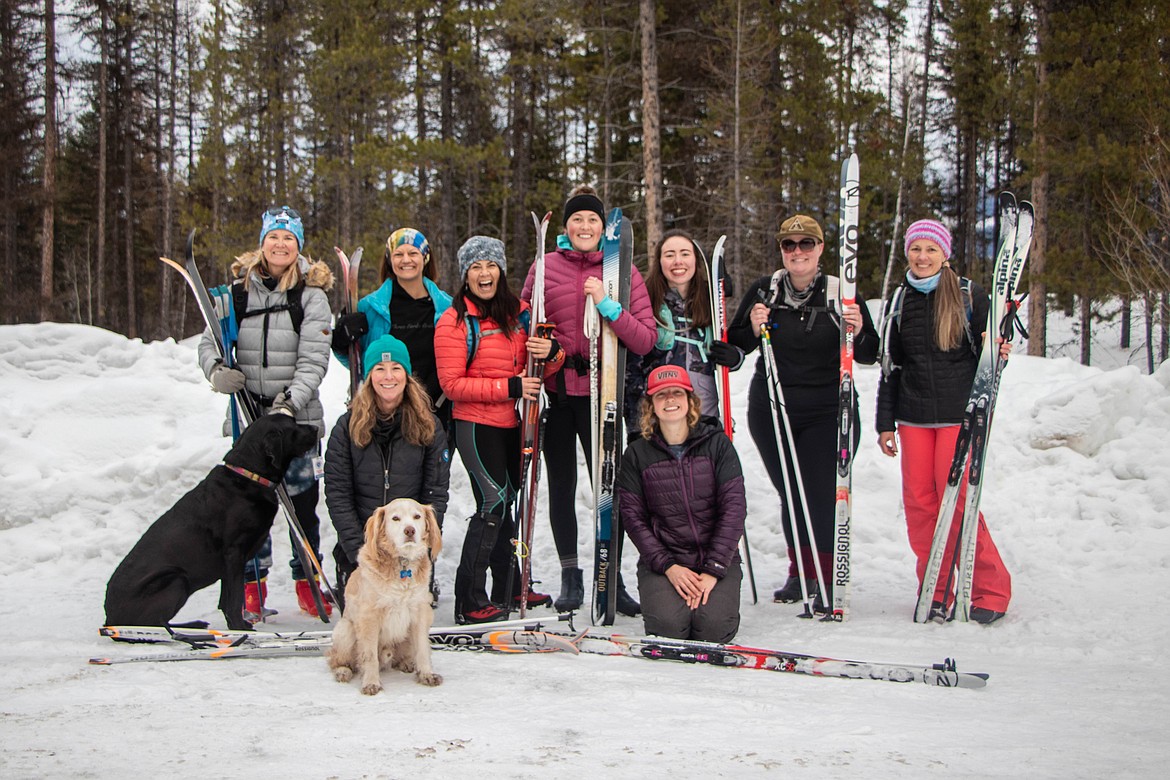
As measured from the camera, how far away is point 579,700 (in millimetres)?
2842

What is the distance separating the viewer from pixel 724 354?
174 inches

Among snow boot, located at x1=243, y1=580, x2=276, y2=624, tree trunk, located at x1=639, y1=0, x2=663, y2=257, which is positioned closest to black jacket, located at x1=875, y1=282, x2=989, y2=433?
snow boot, located at x1=243, y1=580, x2=276, y2=624

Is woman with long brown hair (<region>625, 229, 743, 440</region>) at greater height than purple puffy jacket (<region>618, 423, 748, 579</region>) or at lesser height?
greater

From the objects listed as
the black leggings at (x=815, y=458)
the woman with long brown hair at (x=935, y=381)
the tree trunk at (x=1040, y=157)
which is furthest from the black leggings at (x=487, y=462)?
the tree trunk at (x=1040, y=157)

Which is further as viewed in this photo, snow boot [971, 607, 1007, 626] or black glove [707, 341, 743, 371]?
black glove [707, 341, 743, 371]

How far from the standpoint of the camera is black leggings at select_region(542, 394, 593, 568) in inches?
173

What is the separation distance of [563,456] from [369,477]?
1.03m

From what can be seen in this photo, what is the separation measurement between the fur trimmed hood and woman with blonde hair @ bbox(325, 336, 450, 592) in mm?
629

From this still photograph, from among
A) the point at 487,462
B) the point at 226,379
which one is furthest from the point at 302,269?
the point at 487,462

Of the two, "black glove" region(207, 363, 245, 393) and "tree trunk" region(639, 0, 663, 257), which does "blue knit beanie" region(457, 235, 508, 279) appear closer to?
"black glove" region(207, 363, 245, 393)

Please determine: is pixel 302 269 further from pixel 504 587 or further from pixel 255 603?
pixel 504 587

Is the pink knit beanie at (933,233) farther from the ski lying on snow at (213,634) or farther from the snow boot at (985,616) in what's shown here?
the ski lying on snow at (213,634)

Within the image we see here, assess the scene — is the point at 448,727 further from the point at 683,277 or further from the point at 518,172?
the point at 518,172

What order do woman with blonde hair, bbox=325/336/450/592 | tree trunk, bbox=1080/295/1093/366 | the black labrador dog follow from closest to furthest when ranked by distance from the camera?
the black labrador dog, woman with blonde hair, bbox=325/336/450/592, tree trunk, bbox=1080/295/1093/366
